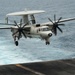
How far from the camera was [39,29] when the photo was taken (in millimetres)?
52000

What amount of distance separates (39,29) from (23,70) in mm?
8642

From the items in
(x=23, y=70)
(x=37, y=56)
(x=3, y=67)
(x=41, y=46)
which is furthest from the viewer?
(x=41, y=46)

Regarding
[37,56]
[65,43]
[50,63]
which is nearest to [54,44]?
[65,43]

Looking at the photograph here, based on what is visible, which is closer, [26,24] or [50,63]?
[26,24]

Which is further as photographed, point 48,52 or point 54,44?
point 54,44

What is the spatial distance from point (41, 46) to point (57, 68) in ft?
128

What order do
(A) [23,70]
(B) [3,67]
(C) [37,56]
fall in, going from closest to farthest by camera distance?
(A) [23,70], (B) [3,67], (C) [37,56]

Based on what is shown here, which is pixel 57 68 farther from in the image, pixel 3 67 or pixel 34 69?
pixel 3 67

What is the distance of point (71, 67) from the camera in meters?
51.9

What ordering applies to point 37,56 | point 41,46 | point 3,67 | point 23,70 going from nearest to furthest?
point 23,70 → point 3,67 → point 37,56 → point 41,46

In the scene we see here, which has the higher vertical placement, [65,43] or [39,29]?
[39,29]

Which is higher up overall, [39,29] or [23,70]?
[39,29]

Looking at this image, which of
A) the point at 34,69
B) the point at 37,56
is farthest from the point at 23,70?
the point at 37,56

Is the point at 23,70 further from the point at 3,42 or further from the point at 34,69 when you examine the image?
the point at 3,42
